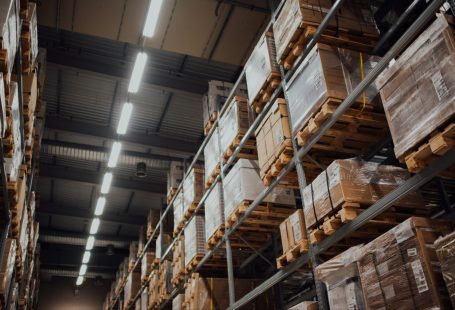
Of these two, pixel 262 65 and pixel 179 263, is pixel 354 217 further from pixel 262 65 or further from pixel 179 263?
pixel 179 263

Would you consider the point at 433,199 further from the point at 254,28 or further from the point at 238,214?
the point at 254,28

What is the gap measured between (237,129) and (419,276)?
446 centimetres

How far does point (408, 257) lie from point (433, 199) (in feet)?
11.8

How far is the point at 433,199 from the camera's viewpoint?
269 inches

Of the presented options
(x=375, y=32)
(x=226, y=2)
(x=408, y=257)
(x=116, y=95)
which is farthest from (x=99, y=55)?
(x=408, y=257)

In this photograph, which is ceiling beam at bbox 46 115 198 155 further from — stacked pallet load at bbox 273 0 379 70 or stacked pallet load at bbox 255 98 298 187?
stacked pallet load at bbox 273 0 379 70

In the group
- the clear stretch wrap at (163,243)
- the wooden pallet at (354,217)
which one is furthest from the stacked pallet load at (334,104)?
the clear stretch wrap at (163,243)

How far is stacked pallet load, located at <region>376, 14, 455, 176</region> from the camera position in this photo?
3.60 metres

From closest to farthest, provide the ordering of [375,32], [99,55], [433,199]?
[375,32] < [433,199] < [99,55]

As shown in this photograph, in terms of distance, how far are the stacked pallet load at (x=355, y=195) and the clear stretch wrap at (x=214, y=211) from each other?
9.83ft

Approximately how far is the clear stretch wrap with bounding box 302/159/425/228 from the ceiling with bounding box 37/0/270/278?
5.29 m

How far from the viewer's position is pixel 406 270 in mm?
3654

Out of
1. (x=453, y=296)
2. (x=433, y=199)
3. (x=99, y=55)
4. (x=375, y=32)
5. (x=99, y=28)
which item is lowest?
(x=453, y=296)

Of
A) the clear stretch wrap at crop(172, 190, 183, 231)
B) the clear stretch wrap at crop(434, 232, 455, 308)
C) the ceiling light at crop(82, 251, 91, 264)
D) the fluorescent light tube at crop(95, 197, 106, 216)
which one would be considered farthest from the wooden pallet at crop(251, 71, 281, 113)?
the ceiling light at crop(82, 251, 91, 264)
